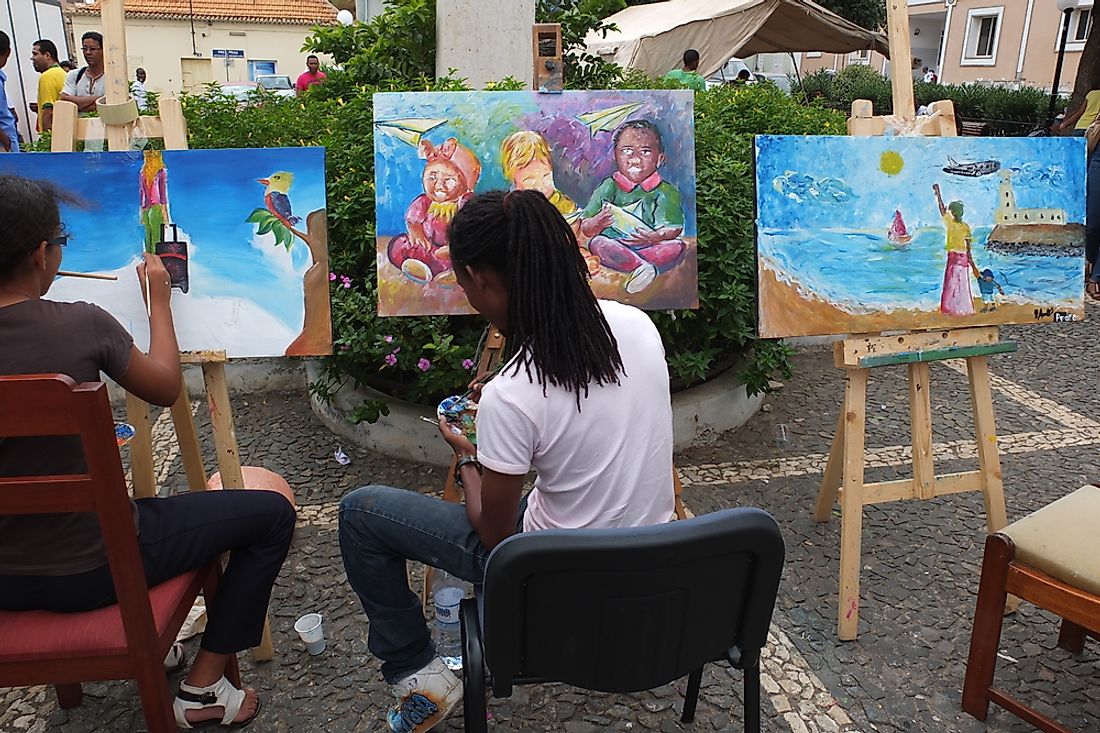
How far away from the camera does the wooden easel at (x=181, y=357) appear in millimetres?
2289

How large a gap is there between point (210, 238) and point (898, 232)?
2.13 meters

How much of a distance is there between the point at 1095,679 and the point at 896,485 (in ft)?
2.41

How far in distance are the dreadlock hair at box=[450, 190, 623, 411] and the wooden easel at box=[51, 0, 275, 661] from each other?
3.63 ft

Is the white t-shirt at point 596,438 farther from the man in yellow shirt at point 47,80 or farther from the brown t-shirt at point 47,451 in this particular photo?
the man in yellow shirt at point 47,80

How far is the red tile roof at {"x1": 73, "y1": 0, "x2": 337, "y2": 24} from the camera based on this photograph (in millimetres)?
30219

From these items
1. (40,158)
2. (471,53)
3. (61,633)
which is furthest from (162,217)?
(471,53)

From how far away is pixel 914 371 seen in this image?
2.58m

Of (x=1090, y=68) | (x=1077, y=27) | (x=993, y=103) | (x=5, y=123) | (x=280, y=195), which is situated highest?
(x=1077, y=27)

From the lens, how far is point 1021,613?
8.44 ft

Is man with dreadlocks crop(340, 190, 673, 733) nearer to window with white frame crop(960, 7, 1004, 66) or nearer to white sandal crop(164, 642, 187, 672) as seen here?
white sandal crop(164, 642, 187, 672)

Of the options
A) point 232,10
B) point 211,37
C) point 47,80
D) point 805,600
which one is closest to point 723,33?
point 47,80

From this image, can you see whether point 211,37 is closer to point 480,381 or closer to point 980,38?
point 980,38

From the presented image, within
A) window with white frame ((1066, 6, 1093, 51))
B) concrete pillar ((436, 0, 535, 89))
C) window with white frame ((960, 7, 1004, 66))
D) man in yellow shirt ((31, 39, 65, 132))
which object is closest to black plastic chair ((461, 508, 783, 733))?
concrete pillar ((436, 0, 535, 89))

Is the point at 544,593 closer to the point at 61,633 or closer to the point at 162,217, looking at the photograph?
the point at 61,633
